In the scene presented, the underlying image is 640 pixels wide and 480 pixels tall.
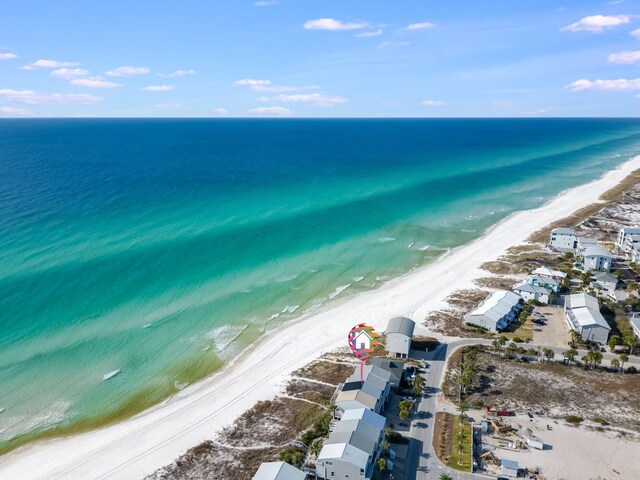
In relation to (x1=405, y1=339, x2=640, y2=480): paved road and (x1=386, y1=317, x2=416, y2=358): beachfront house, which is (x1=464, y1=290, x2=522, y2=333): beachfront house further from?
(x1=386, y1=317, x2=416, y2=358): beachfront house

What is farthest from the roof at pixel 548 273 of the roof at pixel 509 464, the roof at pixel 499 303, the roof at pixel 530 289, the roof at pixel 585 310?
the roof at pixel 509 464

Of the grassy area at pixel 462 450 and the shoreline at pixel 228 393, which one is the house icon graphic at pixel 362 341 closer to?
the shoreline at pixel 228 393

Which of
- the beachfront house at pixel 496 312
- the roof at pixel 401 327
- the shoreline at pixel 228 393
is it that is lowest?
the shoreline at pixel 228 393

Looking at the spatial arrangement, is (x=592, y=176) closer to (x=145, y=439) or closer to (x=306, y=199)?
(x=306, y=199)

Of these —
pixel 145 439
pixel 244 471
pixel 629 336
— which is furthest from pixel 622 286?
pixel 145 439

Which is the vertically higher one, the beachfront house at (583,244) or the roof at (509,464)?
the beachfront house at (583,244)

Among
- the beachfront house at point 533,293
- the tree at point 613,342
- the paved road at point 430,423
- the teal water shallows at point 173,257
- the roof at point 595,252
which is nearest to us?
the paved road at point 430,423

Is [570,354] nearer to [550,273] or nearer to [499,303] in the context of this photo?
[499,303]
